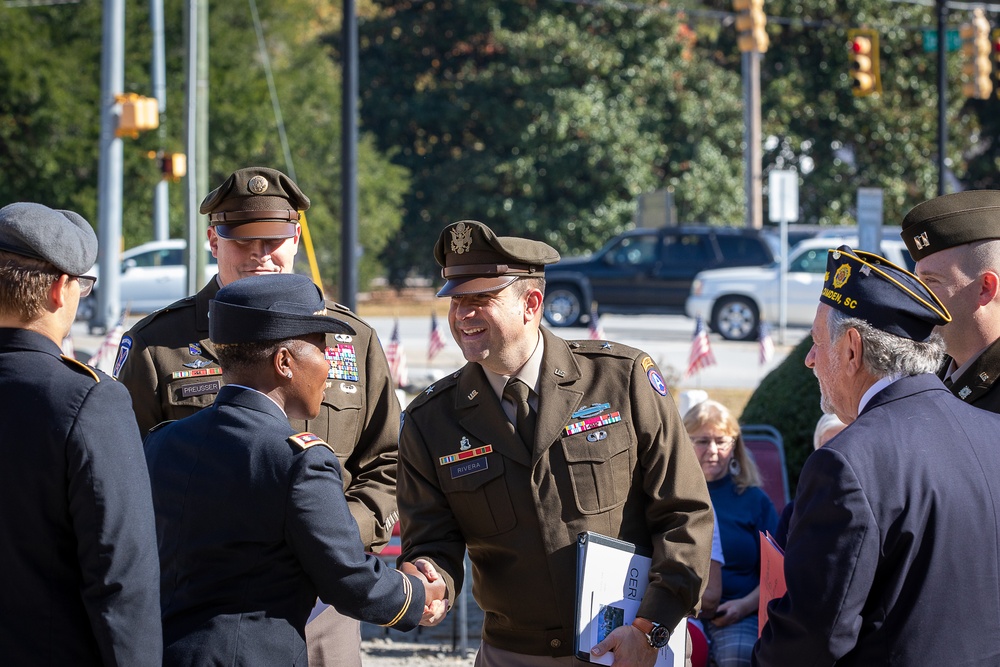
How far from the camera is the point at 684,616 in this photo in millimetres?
3576

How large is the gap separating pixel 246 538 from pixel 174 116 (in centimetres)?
2580

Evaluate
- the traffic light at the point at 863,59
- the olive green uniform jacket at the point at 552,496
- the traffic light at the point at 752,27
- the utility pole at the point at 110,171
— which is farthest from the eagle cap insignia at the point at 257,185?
the traffic light at the point at 863,59

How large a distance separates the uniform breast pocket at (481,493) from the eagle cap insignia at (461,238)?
0.66 m

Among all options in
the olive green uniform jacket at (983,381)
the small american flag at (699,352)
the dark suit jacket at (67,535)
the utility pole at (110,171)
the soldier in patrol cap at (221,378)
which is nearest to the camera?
the dark suit jacket at (67,535)

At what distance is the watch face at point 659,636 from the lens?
3.53 m

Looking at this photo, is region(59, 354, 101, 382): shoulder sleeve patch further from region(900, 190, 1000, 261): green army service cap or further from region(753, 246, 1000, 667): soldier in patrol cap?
region(900, 190, 1000, 261): green army service cap

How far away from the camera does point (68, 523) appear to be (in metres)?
2.84

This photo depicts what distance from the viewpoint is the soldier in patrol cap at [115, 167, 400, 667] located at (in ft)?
13.4

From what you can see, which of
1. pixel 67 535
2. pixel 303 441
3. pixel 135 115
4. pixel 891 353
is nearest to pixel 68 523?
pixel 67 535

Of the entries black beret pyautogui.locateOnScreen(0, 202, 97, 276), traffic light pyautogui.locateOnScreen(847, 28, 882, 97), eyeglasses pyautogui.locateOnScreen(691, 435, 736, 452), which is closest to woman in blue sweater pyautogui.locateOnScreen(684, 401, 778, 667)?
eyeglasses pyautogui.locateOnScreen(691, 435, 736, 452)

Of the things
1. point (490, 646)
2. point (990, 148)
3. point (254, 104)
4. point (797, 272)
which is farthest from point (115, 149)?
point (990, 148)

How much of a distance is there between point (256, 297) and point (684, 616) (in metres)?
1.56

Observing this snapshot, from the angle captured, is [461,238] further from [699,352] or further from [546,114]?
[546,114]

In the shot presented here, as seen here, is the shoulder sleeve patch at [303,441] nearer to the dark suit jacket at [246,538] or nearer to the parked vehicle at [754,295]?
the dark suit jacket at [246,538]
